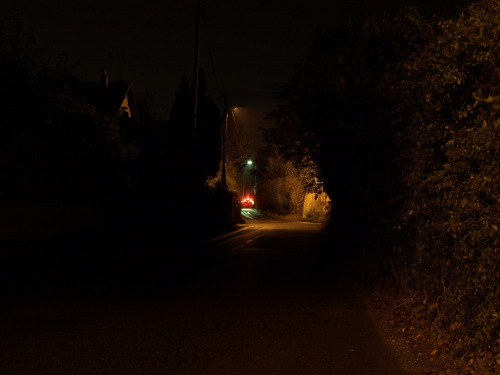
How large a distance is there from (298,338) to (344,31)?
19.0 m

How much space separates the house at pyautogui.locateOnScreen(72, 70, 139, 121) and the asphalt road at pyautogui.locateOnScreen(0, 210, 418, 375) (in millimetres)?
24986

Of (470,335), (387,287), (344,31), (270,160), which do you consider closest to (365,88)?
(344,31)

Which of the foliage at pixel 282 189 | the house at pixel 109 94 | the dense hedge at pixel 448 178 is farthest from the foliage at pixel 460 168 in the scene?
the foliage at pixel 282 189

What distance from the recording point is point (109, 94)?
138 ft

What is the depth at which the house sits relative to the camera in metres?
39.0

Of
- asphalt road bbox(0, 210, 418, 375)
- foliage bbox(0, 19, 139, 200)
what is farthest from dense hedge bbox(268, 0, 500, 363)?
foliage bbox(0, 19, 139, 200)

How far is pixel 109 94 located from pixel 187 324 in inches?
1396

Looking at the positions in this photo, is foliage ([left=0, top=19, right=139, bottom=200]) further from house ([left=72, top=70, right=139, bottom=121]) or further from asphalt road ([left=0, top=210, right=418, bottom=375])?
house ([left=72, top=70, right=139, bottom=121])

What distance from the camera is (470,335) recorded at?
5879 mm

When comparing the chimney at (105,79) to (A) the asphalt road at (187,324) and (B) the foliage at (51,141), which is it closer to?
(B) the foliage at (51,141)

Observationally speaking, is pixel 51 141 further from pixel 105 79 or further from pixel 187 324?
pixel 105 79

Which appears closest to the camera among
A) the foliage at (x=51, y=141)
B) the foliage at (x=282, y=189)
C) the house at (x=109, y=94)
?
the foliage at (x=51, y=141)

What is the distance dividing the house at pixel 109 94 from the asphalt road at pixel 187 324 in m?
25.0

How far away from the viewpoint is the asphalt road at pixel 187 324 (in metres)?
6.49
